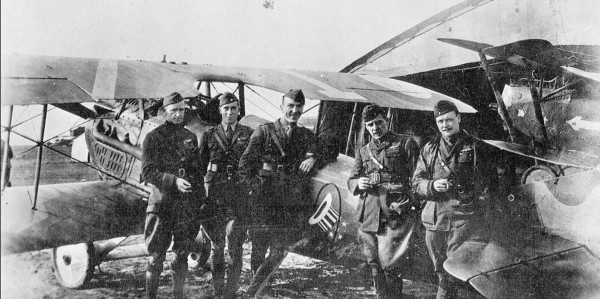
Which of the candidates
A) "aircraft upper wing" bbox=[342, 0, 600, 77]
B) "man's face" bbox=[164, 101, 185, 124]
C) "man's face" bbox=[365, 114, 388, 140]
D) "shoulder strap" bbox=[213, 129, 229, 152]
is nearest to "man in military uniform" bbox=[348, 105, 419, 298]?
"man's face" bbox=[365, 114, 388, 140]

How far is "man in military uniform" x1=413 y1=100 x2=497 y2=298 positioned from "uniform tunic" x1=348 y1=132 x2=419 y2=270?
18 cm

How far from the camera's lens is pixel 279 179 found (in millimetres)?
4441

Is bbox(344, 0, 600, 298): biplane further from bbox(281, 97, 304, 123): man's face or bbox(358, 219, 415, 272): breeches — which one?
bbox(281, 97, 304, 123): man's face

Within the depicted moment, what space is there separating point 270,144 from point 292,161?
0.92 feet

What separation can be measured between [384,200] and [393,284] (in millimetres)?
707

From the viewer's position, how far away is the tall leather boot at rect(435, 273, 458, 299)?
377 centimetres

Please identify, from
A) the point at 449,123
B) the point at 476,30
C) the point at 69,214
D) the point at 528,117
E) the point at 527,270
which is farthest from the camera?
the point at 476,30

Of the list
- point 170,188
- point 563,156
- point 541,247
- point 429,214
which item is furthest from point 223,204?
point 563,156

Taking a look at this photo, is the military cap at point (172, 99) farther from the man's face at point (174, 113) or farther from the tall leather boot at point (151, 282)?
the tall leather boot at point (151, 282)

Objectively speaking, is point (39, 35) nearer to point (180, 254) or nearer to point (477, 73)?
point (180, 254)

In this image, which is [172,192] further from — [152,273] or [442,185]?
[442,185]

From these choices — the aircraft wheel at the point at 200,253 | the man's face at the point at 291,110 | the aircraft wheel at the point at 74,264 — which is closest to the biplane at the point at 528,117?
the man's face at the point at 291,110

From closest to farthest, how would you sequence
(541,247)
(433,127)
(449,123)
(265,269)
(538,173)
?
(541,247) < (449,123) < (265,269) < (538,173) < (433,127)

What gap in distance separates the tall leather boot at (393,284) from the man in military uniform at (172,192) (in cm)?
171
